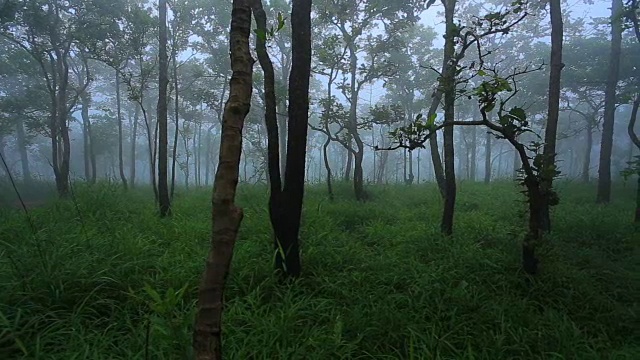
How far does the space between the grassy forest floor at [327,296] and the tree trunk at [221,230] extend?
0.18m

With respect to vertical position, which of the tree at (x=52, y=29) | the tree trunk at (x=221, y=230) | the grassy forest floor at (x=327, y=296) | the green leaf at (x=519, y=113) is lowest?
the grassy forest floor at (x=327, y=296)

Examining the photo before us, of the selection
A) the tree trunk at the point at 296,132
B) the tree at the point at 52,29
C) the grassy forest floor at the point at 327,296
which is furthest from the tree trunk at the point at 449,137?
the tree at the point at 52,29

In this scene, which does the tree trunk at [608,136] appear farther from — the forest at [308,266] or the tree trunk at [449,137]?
the tree trunk at [449,137]

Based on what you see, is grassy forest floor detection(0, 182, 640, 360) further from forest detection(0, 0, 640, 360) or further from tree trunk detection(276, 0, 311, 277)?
tree trunk detection(276, 0, 311, 277)

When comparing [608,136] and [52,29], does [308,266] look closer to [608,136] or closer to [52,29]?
[608,136]

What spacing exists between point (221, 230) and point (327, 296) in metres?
2.54

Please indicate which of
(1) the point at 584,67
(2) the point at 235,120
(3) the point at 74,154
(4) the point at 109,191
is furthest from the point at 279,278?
(3) the point at 74,154

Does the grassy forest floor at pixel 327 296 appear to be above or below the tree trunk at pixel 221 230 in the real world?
below

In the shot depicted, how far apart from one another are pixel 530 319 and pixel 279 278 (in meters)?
2.73

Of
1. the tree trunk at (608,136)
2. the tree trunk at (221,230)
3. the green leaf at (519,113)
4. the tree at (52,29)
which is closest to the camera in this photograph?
the tree trunk at (221,230)

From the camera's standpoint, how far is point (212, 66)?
60.1 feet

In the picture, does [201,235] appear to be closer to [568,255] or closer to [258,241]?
[258,241]

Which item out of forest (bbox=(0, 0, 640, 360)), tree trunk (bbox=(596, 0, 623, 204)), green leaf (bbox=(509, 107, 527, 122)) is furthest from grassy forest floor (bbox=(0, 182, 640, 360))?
tree trunk (bbox=(596, 0, 623, 204))

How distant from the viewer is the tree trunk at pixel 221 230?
5.01ft
